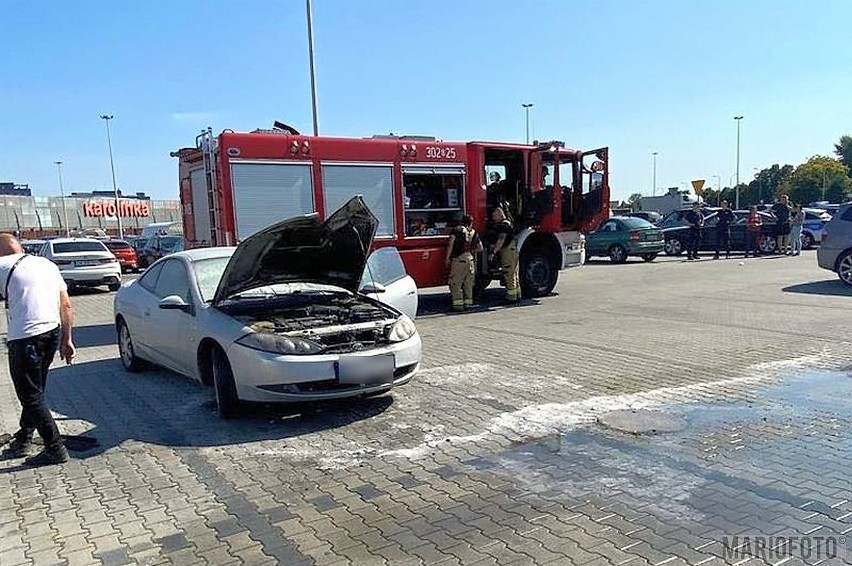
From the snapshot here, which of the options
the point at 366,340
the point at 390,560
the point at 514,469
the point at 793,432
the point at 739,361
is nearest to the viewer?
the point at 390,560

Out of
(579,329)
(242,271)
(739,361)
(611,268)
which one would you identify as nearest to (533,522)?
(242,271)

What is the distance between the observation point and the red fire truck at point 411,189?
35.0ft

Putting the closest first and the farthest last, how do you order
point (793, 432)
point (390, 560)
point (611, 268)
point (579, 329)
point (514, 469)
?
point (390, 560) < point (514, 469) < point (793, 432) < point (579, 329) < point (611, 268)

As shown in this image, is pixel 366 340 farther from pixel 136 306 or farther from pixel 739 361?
pixel 739 361

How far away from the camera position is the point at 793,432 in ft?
17.1

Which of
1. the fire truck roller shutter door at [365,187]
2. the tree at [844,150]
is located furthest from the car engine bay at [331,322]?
the tree at [844,150]

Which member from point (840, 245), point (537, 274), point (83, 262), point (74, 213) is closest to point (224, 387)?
point (537, 274)

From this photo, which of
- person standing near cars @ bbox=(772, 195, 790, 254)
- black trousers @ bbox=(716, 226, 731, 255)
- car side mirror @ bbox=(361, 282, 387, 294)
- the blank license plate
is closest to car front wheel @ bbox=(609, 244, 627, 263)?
black trousers @ bbox=(716, 226, 731, 255)

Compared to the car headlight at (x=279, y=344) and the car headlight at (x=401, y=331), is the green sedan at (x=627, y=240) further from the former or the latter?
the car headlight at (x=279, y=344)

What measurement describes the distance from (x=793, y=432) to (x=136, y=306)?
268 inches

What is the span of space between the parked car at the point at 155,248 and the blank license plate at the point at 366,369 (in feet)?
76.0

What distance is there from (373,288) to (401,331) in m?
2.24

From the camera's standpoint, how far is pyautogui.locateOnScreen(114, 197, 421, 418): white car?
5594 mm

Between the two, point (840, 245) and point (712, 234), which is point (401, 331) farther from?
point (712, 234)
